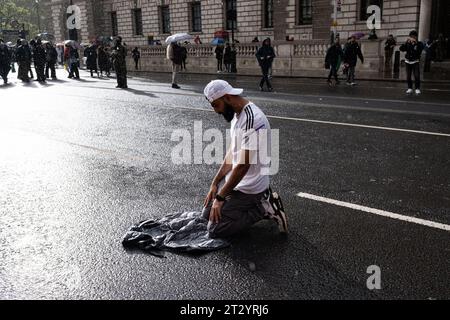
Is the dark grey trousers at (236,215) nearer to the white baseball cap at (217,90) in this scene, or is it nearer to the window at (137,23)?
the white baseball cap at (217,90)

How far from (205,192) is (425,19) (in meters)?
25.6

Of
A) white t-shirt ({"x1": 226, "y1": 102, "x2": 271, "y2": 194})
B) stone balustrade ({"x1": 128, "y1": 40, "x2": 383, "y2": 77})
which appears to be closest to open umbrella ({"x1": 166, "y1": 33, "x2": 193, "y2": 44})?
stone balustrade ({"x1": 128, "y1": 40, "x2": 383, "y2": 77})

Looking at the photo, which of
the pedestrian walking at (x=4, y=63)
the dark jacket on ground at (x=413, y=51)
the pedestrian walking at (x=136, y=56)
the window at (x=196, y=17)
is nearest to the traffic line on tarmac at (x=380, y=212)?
the dark jacket on ground at (x=413, y=51)

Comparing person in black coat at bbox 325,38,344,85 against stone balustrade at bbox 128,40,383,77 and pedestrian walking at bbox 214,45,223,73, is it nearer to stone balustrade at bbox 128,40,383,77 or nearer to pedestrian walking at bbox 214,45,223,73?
stone balustrade at bbox 128,40,383,77

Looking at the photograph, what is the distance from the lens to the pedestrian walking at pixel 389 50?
23453 millimetres

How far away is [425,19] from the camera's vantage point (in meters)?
26.8

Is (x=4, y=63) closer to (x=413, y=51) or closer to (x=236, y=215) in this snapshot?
(x=413, y=51)

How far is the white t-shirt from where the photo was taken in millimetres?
4285

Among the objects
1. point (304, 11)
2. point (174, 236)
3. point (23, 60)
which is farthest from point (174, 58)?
point (304, 11)

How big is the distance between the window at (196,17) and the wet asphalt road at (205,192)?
32.2 metres

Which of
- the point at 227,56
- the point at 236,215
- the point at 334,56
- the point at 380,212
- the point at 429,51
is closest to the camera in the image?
the point at 236,215
